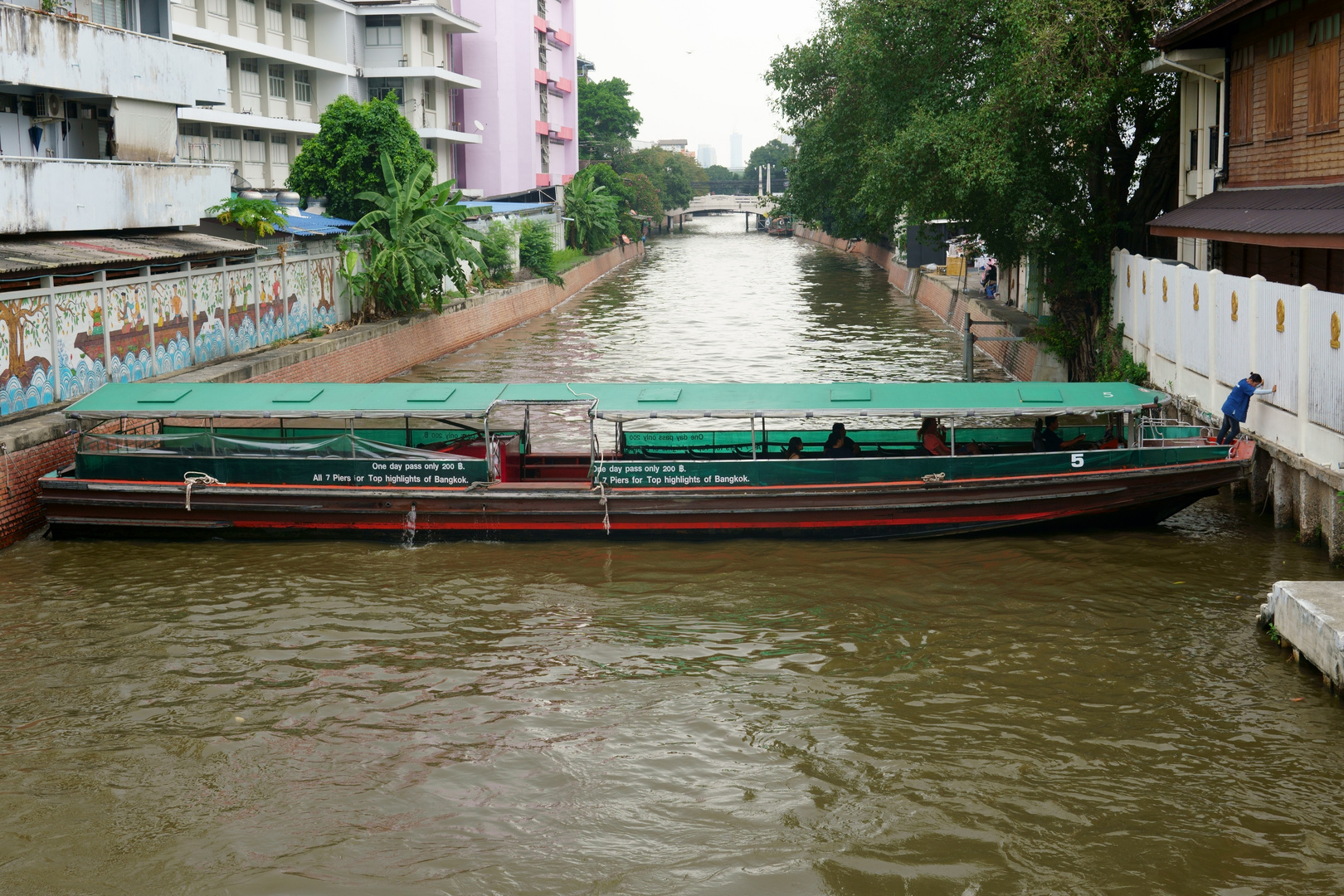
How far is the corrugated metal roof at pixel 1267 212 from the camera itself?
16188 mm

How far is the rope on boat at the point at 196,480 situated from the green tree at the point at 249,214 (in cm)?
1203

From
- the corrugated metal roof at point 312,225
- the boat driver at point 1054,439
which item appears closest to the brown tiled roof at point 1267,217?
the boat driver at point 1054,439

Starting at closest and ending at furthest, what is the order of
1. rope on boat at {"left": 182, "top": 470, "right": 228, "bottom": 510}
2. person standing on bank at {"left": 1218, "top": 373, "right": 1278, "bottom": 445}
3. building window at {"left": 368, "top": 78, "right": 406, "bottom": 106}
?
person standing on bank at {"left": 1218, "top": 373, "right": 1278, "bottom": 445}
rope on boat at {"left": 182, "top": 470, "right": 228, "bottom": 510}
building window at {"left": 368, "top": 78, "right": 406, "bottom": 106}

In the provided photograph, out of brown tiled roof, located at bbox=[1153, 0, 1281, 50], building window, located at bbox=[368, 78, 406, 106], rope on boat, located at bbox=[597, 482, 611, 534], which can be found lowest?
rope on boat, located at bbox=[597, 482, 611, 534]

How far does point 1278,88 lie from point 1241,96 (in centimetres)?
158

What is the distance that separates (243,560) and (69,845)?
7353mm

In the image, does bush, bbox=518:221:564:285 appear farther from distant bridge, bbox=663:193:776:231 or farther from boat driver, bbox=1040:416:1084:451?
distant bridge, bbox=663:193:776:231

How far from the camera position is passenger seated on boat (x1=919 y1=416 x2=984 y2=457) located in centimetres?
1766

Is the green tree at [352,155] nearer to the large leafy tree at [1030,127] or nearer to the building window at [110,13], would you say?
the building window at [110,13]

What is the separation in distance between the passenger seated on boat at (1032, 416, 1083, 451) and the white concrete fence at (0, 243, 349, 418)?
14633mm

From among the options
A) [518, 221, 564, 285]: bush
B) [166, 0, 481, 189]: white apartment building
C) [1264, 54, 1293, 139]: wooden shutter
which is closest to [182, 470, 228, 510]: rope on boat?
[1264, 54, 1293, 139]: wooden shutter

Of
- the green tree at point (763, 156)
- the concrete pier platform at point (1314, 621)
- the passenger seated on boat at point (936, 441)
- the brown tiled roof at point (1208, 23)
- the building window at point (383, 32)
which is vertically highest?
the green tree at point (763, 156)

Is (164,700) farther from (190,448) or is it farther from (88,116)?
(88,116)

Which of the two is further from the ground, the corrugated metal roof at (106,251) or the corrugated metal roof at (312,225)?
the corrugated metal roof at (312,225)
